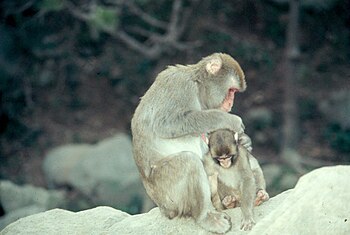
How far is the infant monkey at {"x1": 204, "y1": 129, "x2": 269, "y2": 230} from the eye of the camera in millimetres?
5703

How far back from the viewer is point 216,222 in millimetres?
5734

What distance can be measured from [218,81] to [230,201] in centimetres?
101

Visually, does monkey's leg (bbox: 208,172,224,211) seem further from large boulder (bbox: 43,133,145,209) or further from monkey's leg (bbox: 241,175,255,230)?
large boulder (bbox: 43,133,145,209)

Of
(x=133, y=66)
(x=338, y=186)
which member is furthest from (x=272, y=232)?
(x=133, y=66)

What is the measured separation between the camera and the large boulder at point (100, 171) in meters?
12.7

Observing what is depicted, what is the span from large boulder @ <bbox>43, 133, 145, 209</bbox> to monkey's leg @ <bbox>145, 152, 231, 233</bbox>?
264 inches

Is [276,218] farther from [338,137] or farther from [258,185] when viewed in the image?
[338,137]

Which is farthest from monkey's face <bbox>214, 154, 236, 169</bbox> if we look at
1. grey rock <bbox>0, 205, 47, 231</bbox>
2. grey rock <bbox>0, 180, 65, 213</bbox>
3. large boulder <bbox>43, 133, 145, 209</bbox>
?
grey rock <bbox>0, 180, 65, 213</bbox>

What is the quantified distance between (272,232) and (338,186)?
61 cm

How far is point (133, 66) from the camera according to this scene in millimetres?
16703

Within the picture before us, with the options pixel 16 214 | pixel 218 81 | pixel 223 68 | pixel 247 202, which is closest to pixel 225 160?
pixel 247 202

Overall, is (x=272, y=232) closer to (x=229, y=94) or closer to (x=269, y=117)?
(x=229, y=94)

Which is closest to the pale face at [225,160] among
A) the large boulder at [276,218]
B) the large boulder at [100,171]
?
the large boulder at [276,218]

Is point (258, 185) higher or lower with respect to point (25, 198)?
higher
